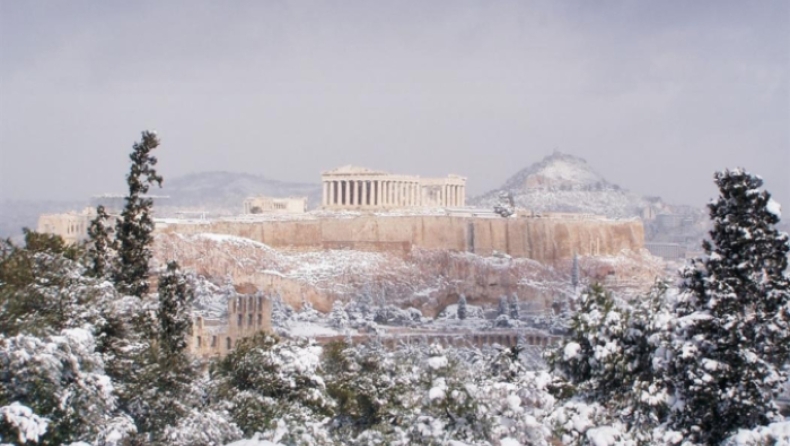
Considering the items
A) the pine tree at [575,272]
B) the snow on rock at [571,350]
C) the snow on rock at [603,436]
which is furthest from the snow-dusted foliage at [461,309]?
the snow on rock at [603,436]

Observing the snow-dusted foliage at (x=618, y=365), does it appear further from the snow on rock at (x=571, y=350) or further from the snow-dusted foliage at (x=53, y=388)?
the snow-dusted foliage at (x=53, y=388)

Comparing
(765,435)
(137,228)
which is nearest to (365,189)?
(137,228)

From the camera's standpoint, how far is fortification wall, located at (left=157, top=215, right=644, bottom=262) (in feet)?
248

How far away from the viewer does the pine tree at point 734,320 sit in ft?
39.6

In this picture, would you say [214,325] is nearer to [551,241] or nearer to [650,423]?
[650,423]

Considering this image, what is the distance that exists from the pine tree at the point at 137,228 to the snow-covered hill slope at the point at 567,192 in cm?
11310

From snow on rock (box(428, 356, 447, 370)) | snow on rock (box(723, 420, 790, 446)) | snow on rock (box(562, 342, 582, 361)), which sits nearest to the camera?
snow on rock (box(723, 420, 790, 446))

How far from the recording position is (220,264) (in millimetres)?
67500

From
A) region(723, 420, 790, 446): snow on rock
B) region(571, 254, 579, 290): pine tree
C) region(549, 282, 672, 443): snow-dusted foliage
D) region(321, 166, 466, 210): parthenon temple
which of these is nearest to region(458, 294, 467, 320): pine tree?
region(571, 254, 579, 290): pine tree

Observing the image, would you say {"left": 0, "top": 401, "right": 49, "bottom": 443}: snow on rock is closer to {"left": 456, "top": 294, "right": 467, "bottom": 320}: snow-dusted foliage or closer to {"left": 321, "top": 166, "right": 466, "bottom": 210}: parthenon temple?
{"left": 456, "top": 294, "right": 467, "bottom": 320}: snow-dusted foliage

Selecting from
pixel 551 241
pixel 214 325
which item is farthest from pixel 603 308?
pixel 551 241

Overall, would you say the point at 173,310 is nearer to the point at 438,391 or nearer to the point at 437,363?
the point at 437,363

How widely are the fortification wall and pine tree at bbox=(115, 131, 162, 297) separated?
51491 mm

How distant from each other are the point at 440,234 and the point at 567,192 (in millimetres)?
80497
